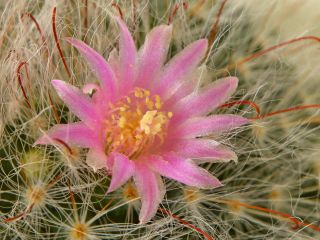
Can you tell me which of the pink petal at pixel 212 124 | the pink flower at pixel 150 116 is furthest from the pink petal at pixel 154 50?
the pink petal at pixel 212 124

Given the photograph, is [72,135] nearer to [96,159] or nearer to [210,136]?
[96,159]

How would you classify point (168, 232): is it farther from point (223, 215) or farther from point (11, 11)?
point (11, 11)

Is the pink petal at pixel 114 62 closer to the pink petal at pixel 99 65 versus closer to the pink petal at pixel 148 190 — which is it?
the pink petal at pixel 99 65

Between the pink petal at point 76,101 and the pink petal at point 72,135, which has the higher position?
the pink petal at point 76,101

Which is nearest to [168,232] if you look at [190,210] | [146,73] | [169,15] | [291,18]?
[190,210]

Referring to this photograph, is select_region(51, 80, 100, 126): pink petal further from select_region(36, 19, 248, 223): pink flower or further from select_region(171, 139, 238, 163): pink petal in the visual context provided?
select_region(171, 139, 238, 163): pink petal

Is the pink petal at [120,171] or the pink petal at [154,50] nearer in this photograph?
the pink petal at [120,171]

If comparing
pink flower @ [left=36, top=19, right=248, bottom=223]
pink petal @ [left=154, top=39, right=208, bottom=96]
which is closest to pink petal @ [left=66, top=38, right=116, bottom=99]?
pink flower @ [left=36, top=19, right=248, bottom=223]
